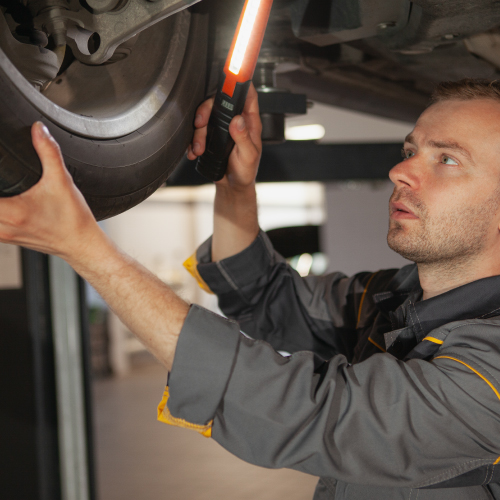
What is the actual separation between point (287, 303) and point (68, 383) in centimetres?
119

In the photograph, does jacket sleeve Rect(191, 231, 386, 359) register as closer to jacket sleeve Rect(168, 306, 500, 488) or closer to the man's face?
the man's face

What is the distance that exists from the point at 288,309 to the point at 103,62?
695 mm

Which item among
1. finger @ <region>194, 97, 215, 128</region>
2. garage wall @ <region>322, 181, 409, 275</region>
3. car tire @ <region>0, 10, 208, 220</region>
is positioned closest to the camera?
car tire @ <region>0, 10, 208, 220</region>

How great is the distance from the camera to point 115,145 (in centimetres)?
76

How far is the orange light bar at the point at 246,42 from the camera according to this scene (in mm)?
780

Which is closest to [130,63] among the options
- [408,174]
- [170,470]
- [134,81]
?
[134,81]

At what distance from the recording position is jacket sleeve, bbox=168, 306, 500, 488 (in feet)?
2.26

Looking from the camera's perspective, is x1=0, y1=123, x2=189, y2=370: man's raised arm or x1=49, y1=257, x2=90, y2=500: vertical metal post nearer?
x1=0, y1=123, x2=189, y2=370: man's raised arm

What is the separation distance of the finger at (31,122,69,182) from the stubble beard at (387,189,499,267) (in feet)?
2.05

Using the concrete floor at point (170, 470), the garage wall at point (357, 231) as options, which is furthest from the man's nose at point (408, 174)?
the garage wall at point (357, 231)

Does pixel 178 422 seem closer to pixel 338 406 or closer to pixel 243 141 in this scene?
pixel 338 406

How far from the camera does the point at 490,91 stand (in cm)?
107

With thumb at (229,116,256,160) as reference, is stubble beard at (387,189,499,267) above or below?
below

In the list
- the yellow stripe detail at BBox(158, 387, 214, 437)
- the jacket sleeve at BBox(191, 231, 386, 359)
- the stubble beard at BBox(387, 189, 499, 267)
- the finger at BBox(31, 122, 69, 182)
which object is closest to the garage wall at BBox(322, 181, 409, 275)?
the jacket sleeve at BBox(191, 231, 386, 359)
